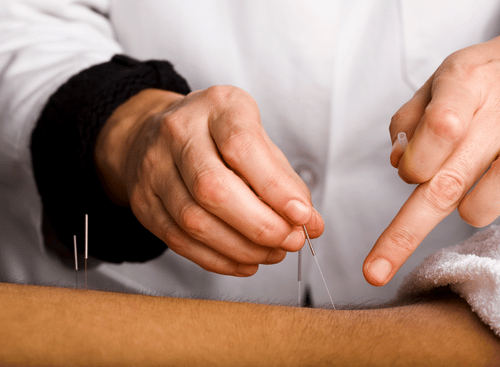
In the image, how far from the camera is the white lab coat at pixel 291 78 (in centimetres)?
96

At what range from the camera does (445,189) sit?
0.60m

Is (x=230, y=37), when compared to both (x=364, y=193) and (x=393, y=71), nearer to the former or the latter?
(x=393, y=71)

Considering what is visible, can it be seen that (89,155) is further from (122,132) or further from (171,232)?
(171,232)

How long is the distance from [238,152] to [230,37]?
0.60 meters

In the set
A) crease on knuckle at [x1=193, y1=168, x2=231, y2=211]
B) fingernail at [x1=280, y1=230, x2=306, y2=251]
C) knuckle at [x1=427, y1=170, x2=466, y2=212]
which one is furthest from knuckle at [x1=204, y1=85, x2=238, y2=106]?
knuckle at [x1=427, y1=170, x2=466, y2=212]

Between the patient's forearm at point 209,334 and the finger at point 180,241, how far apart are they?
0.38 ft

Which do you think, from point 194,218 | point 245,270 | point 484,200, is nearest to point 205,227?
point 194,218

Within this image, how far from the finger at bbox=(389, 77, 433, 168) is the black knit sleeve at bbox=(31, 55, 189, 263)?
1.78 ft

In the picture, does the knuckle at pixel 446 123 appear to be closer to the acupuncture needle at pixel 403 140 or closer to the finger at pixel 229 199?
the acupuncture needle at pixel 403 140

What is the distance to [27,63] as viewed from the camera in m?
0.96

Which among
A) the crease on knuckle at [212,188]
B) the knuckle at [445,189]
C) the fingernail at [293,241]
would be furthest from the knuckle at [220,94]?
the knuckle at [445,189]

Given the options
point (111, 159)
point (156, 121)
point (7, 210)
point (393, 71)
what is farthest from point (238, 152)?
point (7, 210)

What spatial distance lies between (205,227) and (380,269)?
300 mm

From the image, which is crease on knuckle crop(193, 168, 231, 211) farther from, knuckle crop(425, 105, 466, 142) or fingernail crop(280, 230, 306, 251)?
knuckle crop(425, 105, 466, 142)
